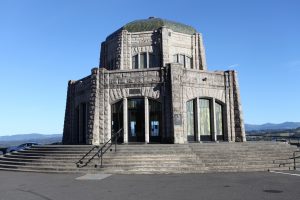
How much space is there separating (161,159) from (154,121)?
5.96 meters

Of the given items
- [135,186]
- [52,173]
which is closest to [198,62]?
[52,173]

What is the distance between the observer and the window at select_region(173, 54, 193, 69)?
3077cm

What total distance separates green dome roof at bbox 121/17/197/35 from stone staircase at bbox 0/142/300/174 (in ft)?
43.8

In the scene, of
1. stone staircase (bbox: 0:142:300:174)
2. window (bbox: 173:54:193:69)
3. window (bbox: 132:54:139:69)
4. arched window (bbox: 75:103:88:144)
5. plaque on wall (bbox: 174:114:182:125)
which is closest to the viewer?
stone staircase (bbox: 0:142:300:174)

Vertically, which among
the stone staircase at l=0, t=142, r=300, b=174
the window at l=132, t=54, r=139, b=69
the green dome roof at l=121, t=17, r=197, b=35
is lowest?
the stone staircase at l=0, t=142, r=300, b=174

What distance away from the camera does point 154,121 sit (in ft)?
81.8

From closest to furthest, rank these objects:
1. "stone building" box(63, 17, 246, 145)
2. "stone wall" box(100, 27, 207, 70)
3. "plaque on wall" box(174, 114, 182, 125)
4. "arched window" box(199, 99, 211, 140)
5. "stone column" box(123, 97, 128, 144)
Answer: "plaque on wall" box(174, 114, 182, 125), "stone building" box(63, 17, 246, 145), "stone column" box(123, 97, 128, 144), "arched window" box(199, 99, 211, 140), "stone wall" box(100, 27, 207, 70)

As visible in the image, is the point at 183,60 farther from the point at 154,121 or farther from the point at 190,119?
the point at 154,121

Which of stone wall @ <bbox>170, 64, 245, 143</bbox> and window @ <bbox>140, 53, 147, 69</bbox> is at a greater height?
window @ <bbox>140, 53, 147, 69</bbox>

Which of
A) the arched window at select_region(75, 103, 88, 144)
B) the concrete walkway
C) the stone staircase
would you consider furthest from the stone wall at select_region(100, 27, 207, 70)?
the concrete walkway

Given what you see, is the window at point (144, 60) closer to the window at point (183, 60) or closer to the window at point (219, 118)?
the window at point (183, 60)

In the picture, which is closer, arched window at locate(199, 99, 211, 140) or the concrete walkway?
the concrete walkway

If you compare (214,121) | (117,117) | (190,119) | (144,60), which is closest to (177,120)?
(190,119)

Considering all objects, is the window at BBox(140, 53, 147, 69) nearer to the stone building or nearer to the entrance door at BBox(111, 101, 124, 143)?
the stone building
